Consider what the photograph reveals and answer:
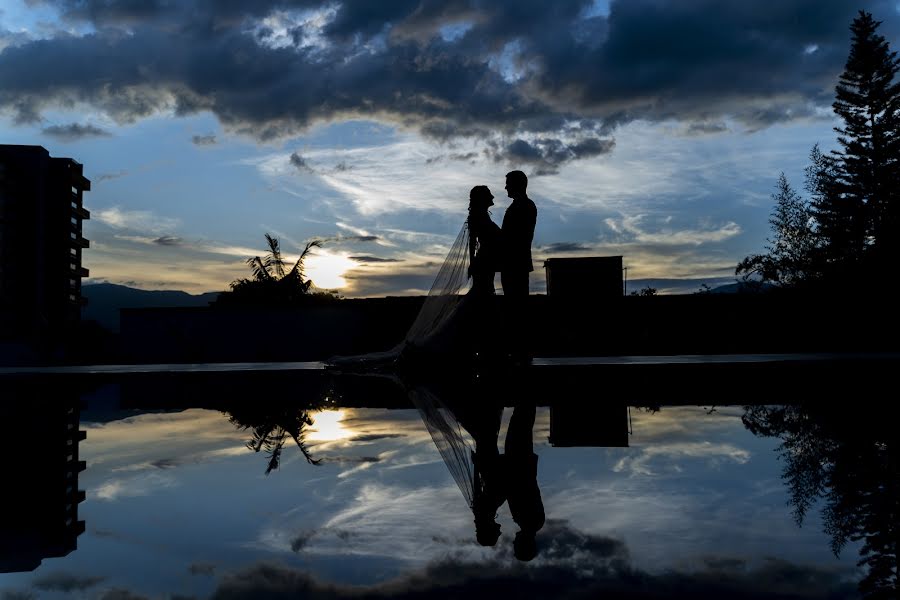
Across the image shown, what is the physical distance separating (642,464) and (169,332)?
1778 centimetres

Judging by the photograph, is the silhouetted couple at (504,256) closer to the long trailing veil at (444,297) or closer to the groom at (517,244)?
the groom at (517,244)

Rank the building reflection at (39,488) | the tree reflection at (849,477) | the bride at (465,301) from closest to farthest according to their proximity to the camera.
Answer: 1. the tree reflection at (849,477)
2. the building reflection at (39,488)
3. the bride at (465,301)

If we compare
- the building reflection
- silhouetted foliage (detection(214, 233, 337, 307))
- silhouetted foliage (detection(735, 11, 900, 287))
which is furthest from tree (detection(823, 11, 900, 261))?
the building reflection

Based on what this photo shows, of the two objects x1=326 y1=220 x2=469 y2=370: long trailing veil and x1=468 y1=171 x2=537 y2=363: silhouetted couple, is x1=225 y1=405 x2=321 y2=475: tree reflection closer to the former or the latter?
x1=468 y1=171 x2=537 y2=363: silhouetted couple

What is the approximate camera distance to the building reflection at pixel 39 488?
185 centimetres

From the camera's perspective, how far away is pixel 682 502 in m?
2.12

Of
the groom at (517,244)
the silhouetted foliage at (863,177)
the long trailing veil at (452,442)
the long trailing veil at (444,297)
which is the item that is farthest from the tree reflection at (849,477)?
the silhouetted foliage at (863,177)

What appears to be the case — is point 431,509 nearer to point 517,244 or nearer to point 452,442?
point 452,442

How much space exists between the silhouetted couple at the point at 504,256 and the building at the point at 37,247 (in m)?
13.8

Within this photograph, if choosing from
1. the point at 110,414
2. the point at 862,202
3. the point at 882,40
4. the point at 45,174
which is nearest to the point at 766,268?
the point at 862,202

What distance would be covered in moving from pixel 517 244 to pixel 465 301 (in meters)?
0.88

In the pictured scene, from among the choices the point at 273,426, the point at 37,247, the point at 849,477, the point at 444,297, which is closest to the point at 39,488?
the point at 273,426

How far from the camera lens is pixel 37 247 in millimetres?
17562

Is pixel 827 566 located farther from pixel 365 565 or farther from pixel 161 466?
pixel 161 466
